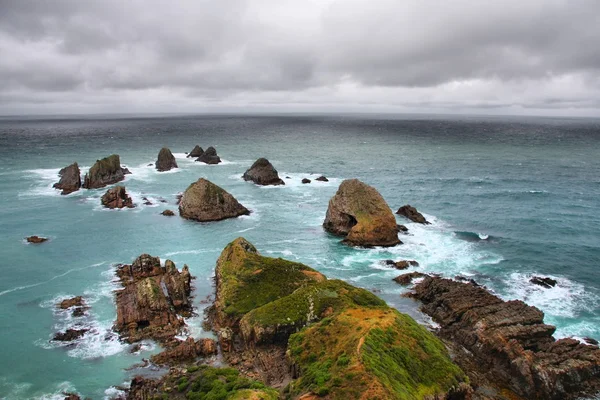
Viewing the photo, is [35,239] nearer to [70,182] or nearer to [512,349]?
[70,182]

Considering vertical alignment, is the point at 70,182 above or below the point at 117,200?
above

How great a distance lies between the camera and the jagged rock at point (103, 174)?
358ft

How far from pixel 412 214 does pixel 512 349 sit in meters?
47.3

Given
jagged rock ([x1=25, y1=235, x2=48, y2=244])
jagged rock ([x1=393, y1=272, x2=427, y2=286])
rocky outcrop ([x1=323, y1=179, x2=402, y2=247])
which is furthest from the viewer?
jagged rock ([x1=25, y1=235, x2=48, y2=244])

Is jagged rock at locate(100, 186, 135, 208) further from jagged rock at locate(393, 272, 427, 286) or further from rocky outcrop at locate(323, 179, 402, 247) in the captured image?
jagged rock at locate(393, 272, 427, 286)

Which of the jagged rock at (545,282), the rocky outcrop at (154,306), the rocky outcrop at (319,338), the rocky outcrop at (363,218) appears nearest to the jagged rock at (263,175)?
the rocky outcrop at (363,218)

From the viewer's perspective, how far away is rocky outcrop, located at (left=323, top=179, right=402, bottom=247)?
69500 millimetres

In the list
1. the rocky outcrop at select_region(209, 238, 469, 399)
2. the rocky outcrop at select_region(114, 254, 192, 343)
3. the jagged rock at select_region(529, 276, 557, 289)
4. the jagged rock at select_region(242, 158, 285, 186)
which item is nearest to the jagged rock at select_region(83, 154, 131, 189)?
the jagged rock at select_region(242, 158, 285, 186)

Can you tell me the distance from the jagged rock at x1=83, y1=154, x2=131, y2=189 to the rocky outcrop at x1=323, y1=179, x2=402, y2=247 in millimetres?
70768

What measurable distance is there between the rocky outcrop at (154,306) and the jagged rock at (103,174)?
209 feet

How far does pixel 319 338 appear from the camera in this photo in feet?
121

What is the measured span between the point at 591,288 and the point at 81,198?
103159mm

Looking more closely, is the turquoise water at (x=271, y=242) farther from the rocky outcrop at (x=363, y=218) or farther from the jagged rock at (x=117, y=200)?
the rocky outcrop at (x=363, y=218)

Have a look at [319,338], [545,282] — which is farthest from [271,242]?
[545,282]
